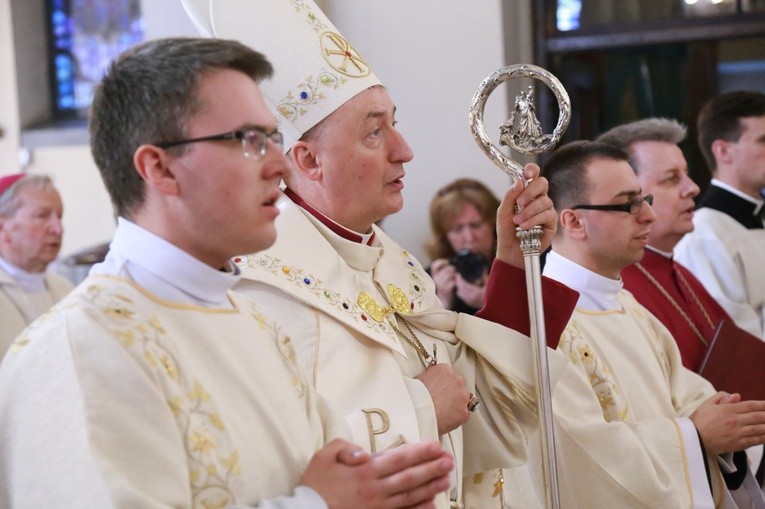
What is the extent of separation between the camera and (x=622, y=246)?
3.72 metres

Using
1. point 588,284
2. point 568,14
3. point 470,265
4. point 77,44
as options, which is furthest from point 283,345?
point 77,44

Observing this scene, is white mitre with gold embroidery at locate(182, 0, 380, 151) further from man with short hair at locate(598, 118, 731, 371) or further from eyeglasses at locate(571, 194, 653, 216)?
man with short hair at locate(598, 118, 731, 371)

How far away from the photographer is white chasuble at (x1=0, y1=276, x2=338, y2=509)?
69.1 inches

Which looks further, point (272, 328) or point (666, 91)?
point (666, 91)

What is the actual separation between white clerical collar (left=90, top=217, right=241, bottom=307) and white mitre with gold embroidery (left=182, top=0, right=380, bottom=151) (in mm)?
1170

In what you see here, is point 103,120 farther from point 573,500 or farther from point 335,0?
point 335,0

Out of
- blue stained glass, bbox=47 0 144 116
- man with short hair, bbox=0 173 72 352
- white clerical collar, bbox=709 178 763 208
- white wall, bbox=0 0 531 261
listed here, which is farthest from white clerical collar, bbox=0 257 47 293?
blue stained glass, bbox=47 0 144 116

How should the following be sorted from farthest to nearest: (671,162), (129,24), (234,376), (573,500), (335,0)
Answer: (129,24) → (335,0) → (671,162) → (573,500) → (234,376)

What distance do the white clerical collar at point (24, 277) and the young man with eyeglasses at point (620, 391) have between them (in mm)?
3375

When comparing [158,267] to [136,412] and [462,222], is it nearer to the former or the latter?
[136,412]

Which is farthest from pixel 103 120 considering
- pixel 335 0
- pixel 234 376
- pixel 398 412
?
pixel 335 0

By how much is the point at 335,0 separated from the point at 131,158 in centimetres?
514

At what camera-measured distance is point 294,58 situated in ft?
10.4

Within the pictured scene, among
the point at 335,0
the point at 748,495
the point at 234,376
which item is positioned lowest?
the point at 748,495
